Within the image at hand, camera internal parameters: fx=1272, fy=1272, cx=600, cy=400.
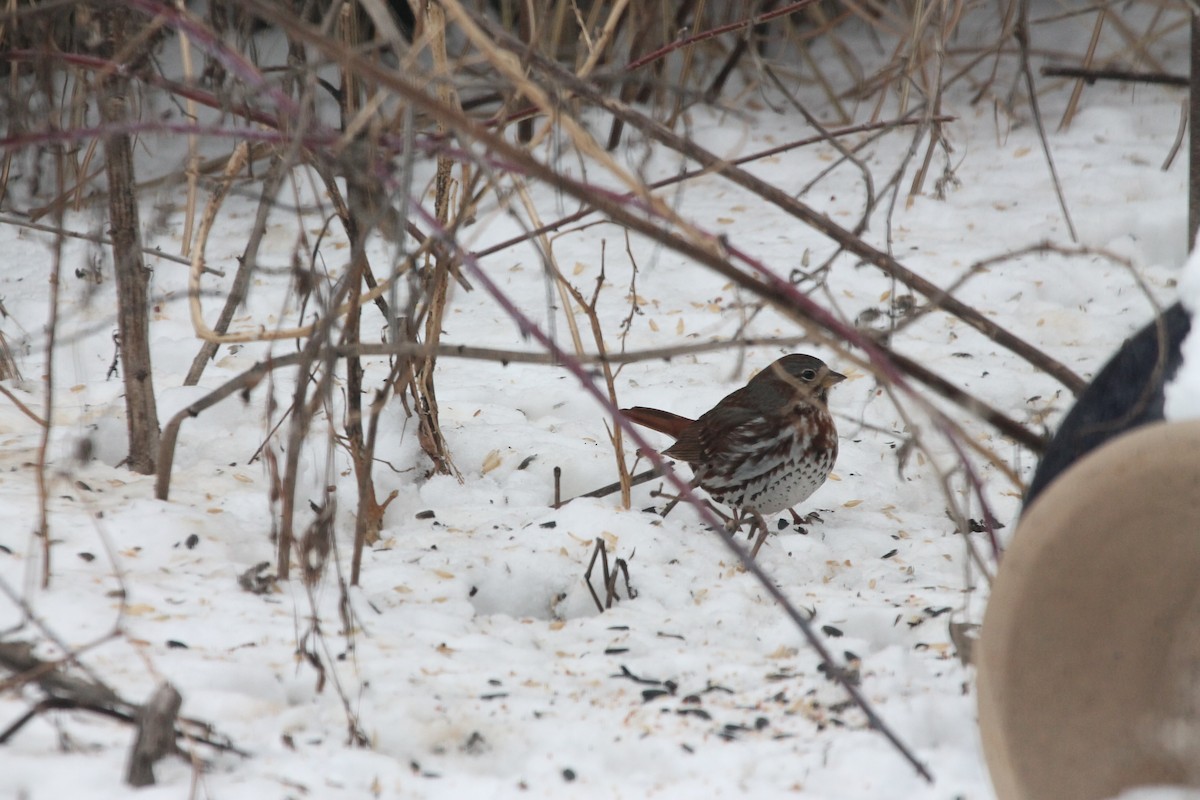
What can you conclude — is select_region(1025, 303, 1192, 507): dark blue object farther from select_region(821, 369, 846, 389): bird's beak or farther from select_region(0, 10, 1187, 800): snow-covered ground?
select_region(821, 369, 846, 389): bird's beak

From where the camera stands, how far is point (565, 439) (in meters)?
3.54

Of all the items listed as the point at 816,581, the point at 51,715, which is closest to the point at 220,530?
the point at 51,715

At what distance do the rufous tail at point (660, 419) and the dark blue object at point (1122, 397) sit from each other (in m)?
1.66

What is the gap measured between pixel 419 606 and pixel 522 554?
33cm

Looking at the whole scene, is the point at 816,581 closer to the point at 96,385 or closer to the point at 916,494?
the point at 916,494

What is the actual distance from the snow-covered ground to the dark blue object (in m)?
0.21

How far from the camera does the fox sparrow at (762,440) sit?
10.9 feet

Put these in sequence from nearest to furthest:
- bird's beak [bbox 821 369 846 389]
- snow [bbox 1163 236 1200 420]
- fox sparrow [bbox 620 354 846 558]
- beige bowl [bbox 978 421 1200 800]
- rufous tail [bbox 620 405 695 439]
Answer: beige bowl [bbox 978 421 1200 800]
snow [bbox 1163 236 1200 420]
fox sparrow [bbox 620 354 846 558]
bird's beak [bbox 821 369 846 389]
rufous tail [bbox 620 405 695 439]

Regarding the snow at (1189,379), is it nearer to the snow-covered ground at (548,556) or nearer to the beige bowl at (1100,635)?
the beige bowl at (1100,635)

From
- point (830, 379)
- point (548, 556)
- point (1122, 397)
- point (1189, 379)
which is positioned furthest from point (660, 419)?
point (1189, 379)

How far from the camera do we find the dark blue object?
1.72 m

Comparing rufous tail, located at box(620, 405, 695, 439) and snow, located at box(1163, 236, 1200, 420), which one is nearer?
snow, located at box(1163, 236, 1200, 420)

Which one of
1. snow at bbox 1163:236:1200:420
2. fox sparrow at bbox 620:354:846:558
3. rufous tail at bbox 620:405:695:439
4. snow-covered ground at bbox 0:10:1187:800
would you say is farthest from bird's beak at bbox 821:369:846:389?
snow at bbox 1163:236:1200:420

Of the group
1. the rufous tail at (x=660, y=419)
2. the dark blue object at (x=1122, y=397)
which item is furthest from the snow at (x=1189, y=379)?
the rufous tail at (x=660, y=419)
